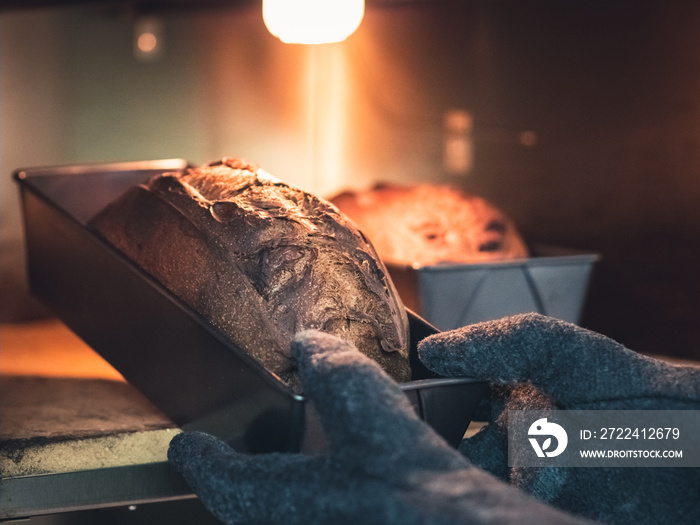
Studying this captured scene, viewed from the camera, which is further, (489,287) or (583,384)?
(489,287)

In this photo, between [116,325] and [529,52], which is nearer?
[116,325]

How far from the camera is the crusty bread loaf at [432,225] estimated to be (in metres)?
1.21

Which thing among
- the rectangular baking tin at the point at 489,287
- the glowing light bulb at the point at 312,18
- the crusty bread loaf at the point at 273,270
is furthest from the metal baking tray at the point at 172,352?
the glowing light bulb at the point at 312,18

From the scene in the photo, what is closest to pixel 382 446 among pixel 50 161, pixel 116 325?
pixel 116 325

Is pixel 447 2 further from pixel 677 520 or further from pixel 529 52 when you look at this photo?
pixel 677 520

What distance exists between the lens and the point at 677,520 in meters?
0.57

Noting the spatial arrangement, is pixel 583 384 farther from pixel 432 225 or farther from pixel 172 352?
pixel 432 225

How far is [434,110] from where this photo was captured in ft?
5.46

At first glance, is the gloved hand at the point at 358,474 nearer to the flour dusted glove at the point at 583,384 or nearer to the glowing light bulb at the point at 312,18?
the flour dusted glove at the point at 583,384

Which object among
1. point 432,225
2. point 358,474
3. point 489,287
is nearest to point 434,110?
point 432,225

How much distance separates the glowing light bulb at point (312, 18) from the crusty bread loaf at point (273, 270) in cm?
43

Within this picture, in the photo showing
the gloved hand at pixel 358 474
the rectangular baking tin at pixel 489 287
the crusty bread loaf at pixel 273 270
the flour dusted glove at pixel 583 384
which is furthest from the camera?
the rectangular baking tin at pixel 489 287

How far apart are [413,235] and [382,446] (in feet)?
2.55

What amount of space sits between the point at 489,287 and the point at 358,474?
0.59m
